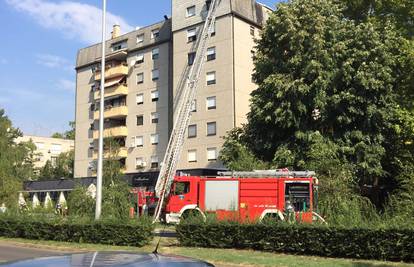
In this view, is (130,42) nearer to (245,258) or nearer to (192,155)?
(192,155)

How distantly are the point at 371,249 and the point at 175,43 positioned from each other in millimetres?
36482

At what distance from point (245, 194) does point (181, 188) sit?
353cm

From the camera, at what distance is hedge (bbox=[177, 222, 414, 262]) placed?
16000mm

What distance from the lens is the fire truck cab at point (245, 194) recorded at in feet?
81.7

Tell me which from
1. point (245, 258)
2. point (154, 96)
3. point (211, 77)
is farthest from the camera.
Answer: point (154, 96)

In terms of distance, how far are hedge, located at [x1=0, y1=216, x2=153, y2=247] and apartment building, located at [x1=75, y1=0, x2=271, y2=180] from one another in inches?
780

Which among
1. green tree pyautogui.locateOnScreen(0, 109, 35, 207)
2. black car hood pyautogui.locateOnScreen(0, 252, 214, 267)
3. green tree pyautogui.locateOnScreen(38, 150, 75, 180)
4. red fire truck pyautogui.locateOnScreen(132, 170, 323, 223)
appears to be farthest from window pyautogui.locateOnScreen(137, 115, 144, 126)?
black car hood pyautogui.locateOnScreen(0, 252, 214, 267)

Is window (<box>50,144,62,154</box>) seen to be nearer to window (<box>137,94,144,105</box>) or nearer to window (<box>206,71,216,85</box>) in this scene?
window (<box>137,94,144,105</box>)

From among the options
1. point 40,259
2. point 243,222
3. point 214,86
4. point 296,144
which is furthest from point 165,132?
point 40,259

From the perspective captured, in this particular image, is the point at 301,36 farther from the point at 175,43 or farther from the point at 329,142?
the point at 175,43

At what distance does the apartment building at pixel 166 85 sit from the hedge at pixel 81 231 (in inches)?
780

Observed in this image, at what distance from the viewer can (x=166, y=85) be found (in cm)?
5191

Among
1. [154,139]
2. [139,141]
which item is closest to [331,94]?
[154,139]

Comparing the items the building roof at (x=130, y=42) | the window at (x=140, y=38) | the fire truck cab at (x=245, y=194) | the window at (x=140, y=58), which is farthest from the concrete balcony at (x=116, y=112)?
the fire truck cab at (x=245, y=194)
